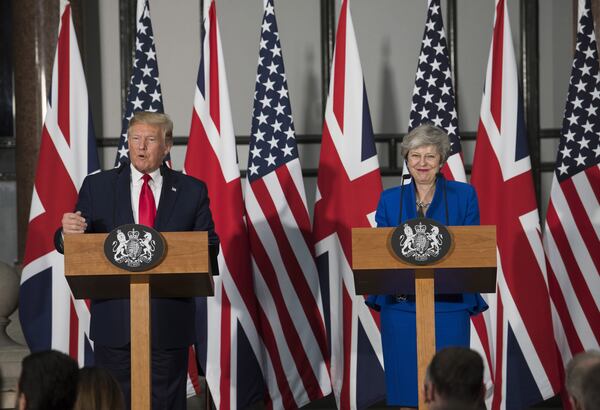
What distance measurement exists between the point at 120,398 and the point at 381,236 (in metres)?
1.45

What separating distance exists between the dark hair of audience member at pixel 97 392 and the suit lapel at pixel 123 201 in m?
1.60

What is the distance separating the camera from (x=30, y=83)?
739 centimetres

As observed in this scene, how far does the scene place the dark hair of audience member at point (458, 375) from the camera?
283 cm

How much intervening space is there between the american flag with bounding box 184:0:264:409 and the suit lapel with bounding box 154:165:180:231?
1788 millimetres

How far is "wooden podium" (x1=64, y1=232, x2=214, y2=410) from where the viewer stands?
161 inches

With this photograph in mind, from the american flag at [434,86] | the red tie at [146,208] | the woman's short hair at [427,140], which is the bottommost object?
the red tie at [146,208]

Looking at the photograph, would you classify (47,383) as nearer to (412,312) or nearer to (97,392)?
(97,392)

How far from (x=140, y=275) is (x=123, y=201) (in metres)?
0.60

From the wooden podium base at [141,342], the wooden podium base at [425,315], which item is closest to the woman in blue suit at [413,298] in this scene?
the wooden podium base at [425,315]

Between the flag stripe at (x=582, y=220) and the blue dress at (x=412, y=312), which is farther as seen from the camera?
the flag stripe at (x=582, y=220)

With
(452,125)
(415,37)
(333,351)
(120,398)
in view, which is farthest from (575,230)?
(120,398)

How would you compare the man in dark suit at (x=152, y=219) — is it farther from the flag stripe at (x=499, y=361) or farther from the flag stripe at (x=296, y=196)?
the flag stripe at (x=499, y=361)

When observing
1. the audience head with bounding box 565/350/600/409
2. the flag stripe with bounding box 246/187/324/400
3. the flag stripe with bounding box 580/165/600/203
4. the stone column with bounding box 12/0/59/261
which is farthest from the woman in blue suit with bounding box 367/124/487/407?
the stone column with bounding box 12/0/59/261

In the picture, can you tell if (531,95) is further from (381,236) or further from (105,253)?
(105,253)
